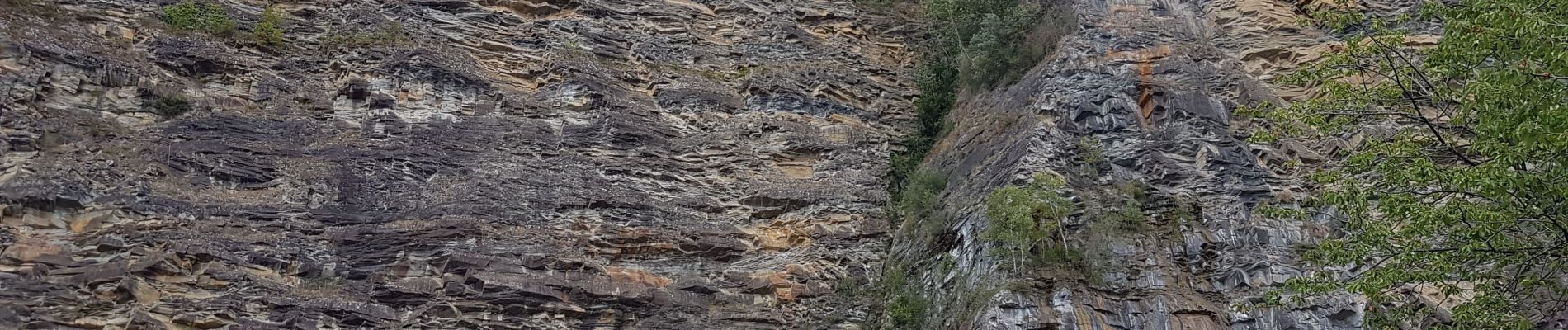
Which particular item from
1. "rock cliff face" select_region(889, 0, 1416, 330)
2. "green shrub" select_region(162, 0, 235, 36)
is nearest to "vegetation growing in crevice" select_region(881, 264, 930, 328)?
"rock cliff face" select_region(889, 0, 1416, 330)

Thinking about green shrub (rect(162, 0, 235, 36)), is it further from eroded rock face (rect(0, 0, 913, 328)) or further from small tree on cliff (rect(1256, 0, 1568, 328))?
small tree on cliff (rect(1256, 0, 1568, 328))

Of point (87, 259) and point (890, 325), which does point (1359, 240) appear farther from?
point (87, 259)

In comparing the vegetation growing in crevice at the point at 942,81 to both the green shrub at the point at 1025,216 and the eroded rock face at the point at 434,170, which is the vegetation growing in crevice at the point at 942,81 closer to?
the green shrub at the point at 1025,216

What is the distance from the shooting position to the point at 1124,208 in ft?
51.6

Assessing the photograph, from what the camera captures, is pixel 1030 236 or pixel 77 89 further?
pixel 77 89

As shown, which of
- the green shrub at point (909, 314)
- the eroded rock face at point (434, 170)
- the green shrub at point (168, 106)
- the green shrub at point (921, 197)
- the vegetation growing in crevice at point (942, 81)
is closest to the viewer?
the eroded rock face at point (434, 170)

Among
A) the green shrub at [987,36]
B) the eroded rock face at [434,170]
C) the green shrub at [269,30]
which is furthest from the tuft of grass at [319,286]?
the green shrub at [987,36]

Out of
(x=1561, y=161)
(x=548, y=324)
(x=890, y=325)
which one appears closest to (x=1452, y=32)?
(x=1561, y=161)

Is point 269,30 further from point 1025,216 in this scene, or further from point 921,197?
point 1025,216

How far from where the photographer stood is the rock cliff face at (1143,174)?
14352 mm

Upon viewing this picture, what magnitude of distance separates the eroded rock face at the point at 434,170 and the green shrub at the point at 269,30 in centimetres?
25

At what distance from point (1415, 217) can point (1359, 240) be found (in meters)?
0.66

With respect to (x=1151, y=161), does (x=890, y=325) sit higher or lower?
lower

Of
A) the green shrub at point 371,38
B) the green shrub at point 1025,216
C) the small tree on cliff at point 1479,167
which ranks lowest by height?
the green shrub at point 1025,216
